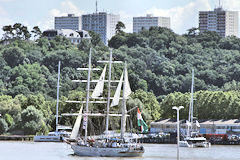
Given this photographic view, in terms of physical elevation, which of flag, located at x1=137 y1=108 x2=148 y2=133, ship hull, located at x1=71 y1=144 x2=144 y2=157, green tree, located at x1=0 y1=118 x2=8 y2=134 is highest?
flag, located at x1=137 y1=108 x2=148 y2=133

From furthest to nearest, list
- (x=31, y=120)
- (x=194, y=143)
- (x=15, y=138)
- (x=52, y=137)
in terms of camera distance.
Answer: (x=31, y=120)
(x=15, y=138)
(x=52, y=137)
(x=194, y=143)

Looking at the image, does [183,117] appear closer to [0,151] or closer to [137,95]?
[137,95]

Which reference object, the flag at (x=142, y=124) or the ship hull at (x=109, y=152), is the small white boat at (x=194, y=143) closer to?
the flag at (x=142, y=124)

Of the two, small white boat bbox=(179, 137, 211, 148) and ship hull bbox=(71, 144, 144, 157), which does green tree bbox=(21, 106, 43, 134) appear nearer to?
small white boat bbox=(179, 137, 211, 148)

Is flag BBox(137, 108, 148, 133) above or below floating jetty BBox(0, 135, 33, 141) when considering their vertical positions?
above

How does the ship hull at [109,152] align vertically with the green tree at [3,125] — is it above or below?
below

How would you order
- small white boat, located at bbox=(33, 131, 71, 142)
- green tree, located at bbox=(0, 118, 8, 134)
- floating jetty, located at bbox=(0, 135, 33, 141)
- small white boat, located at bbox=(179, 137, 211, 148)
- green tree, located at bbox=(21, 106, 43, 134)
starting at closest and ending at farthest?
small white boat, located at bbox=(179, 137, 211, 148) < small white boat, located at bbox=(33, 131, 71, 142) < floating jetty, located at bbox=(0, 135, 33, 141) < green tree, located at bbox=(21, 106, 43, 134) < green tree, located at bbox=(0, 118, 8, 134)

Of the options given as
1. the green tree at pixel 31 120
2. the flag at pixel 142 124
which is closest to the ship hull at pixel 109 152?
the flag at pixel 142 124

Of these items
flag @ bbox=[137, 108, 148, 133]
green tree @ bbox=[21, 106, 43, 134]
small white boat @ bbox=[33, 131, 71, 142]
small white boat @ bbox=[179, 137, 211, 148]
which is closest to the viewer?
flag @ bbox=[137, 108, 148, 133]

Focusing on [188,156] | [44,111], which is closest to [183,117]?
[44,111]

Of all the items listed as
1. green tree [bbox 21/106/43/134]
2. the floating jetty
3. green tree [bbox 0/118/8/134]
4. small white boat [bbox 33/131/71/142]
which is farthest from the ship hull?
green tree [bbox 0/118/8/134]

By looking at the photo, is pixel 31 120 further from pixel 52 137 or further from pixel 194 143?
pixel 194 143

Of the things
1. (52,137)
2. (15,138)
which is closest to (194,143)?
(52,137)

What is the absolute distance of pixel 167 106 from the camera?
166 meters
